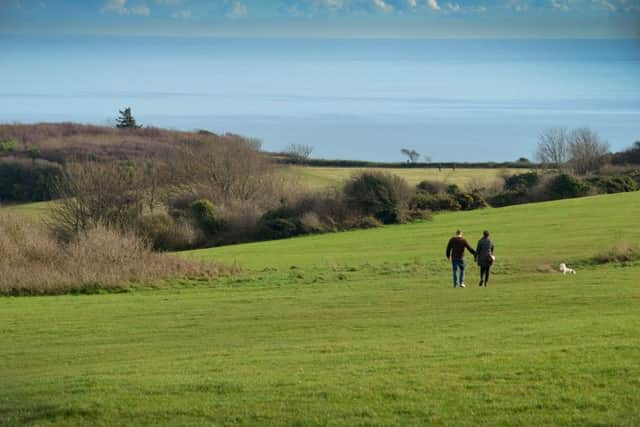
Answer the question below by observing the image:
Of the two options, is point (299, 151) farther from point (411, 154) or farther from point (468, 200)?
point (468, 200)

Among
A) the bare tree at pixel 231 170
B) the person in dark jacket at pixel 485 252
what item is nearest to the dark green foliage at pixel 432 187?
the bare tree at pixel 231 170

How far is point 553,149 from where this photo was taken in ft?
353

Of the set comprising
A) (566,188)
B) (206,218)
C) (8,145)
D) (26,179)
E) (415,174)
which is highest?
(8,145)

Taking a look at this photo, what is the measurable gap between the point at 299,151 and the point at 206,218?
5140 centimetres

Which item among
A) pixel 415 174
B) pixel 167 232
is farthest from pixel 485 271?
pixel 415 174

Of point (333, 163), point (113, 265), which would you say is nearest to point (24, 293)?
point (113, 265)

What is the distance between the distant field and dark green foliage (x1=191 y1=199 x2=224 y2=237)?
61.5ft

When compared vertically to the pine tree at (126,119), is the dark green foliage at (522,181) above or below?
below

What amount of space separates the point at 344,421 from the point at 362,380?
7.02ft

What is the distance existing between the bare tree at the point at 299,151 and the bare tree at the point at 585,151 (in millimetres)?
34857

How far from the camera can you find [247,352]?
17578 millimetres

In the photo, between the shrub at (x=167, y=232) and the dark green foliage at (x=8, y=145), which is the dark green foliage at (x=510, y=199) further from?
the dark green foliage at (x=8, y=145)

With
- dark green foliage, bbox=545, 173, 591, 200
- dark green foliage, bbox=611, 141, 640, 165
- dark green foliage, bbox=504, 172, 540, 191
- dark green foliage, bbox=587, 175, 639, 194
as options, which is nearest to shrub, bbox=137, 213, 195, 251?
dark green foliage, bbox=504, 172, 540, 191

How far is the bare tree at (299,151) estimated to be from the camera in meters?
118
